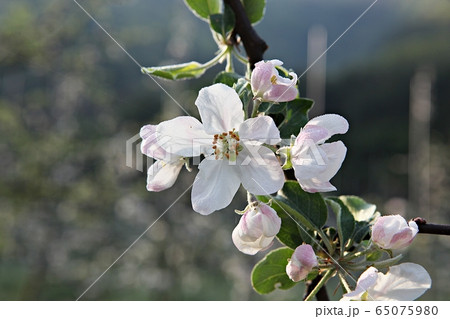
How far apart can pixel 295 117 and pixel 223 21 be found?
154 millimetres

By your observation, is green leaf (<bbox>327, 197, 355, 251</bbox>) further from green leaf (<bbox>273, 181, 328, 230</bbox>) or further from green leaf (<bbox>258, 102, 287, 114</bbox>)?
green leaf (<bbox>258, 102, 287, 114</bbox>)

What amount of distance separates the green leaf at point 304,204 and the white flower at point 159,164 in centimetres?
11

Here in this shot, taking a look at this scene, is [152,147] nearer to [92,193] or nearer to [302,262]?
[302,262]

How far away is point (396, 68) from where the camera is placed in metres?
9.76

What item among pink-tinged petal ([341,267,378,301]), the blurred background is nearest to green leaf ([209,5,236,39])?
pink-tinged petal ([341,267,378,301])

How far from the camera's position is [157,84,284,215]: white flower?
459mm

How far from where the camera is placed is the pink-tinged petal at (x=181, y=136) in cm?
47

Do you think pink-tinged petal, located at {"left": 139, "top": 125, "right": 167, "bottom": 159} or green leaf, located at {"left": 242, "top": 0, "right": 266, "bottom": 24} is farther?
green leaf, located at {"left": 242, "top": 0, "right": 266, "bottom": 24}

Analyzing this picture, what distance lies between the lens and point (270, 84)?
47 cm

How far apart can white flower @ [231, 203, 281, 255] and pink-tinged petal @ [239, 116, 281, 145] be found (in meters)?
0.06

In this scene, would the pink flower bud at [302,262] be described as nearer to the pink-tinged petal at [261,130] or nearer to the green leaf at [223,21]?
the pink-tinged petal at [261,130]

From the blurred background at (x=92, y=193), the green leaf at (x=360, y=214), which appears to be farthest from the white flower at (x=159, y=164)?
the blurred background at (x=92, y=193)

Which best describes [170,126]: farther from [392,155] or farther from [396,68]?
[396,68]

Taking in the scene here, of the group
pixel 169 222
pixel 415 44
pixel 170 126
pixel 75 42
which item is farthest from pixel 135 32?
pixel 415 44
